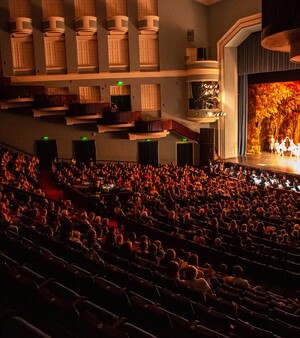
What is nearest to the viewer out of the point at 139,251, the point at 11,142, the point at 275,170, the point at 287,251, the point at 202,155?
the point at 139,251

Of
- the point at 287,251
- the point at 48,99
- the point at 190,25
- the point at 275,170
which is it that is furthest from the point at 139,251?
the point at 190,25

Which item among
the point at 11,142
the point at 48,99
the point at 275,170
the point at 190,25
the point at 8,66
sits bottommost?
the point at 275,170

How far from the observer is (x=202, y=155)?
24.3m

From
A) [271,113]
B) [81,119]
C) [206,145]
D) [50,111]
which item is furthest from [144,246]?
[271,113]

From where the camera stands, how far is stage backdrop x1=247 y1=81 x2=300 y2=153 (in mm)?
25203

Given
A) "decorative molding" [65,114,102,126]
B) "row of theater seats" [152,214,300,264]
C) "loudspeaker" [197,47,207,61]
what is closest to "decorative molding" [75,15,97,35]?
"decorative molding" [65,114,102,126]

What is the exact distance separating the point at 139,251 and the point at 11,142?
17.5m

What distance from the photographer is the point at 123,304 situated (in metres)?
3.67

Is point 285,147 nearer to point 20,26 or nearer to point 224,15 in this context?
point 224,15

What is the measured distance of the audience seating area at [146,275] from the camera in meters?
3.14

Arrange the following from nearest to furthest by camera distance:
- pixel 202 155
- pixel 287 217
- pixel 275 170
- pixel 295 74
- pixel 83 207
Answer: pixel 287 217, pixel 83 207, pixel 275 170, pixel 295 74, pixel 202 155

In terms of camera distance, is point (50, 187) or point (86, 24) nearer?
point (50, 187)

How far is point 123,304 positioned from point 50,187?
1384 cm

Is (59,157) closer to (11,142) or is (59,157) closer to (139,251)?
(11,142)
